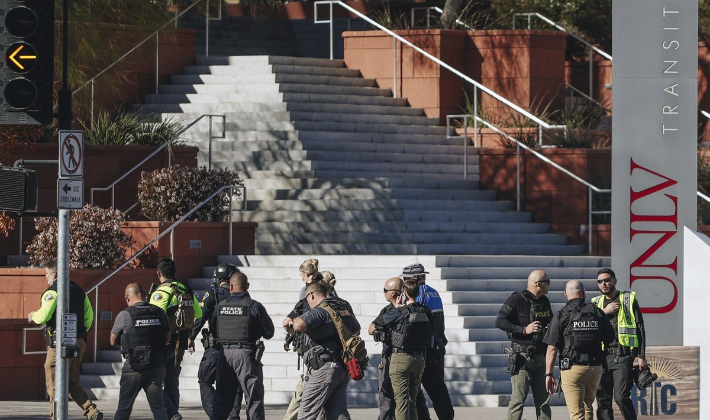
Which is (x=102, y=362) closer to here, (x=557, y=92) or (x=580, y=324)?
(x=580, y=324)

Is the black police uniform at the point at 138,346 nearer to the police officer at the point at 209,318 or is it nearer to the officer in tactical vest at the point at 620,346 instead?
the police officer at the point at 209,318

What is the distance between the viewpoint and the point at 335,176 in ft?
75.9

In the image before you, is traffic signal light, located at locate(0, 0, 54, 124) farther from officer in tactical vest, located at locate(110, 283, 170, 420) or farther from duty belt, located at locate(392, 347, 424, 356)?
duty belt, located at locate(392, 347, 424, 356)

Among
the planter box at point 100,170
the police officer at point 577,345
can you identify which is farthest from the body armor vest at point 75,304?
the planter box at point 100,170

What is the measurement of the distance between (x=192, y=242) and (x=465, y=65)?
7.81m

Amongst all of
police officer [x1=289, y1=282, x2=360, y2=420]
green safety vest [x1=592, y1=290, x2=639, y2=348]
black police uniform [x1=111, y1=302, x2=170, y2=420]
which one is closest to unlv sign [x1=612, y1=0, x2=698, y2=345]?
→ green safety vest [x1=592, y1=290, x2=639, y2=348]

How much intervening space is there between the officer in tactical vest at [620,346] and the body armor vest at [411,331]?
191 cm

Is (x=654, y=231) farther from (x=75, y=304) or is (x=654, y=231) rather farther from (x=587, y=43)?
(x=587, y=43)

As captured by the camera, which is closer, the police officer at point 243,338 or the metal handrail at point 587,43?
the police officer at point 243,338

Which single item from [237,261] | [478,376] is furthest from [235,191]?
[478,376]

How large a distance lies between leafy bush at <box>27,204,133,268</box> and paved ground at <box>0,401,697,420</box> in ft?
6.94

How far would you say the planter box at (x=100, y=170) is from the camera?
69.1ft

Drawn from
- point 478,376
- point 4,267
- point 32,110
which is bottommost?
point 478,376

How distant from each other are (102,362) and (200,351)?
1258 mm
